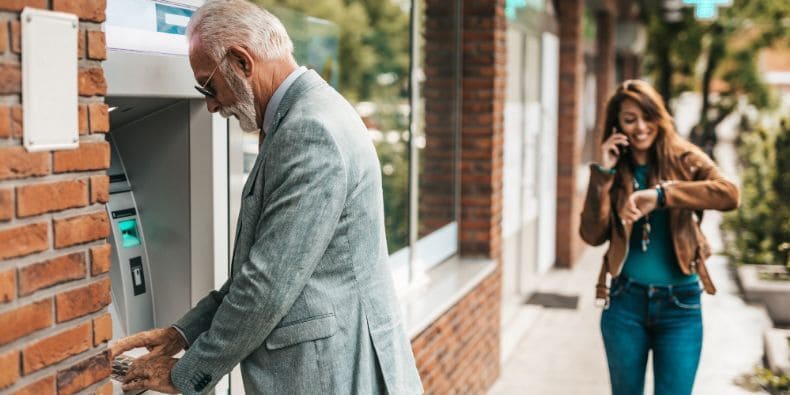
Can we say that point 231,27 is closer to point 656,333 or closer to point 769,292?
point 656,333

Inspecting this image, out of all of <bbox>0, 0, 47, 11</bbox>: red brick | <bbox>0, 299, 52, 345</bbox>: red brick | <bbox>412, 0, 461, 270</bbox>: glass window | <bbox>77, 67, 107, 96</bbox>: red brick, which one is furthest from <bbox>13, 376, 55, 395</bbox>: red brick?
<bbox>412, 0, 461, 270</bbox>: glass window

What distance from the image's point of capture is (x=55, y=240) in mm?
1932

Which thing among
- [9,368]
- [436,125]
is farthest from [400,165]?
[9,368]

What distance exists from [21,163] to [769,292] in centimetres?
789

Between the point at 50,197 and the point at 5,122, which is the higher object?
the point at 5,122

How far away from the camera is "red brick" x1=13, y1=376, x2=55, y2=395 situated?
1.85 metres

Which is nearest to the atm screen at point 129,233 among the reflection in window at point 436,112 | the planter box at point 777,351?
the reflection in window at point 436,112

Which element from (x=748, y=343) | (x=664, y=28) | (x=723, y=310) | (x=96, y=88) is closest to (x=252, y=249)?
(x=96, y=88)

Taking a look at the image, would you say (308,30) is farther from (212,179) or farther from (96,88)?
(96,88)

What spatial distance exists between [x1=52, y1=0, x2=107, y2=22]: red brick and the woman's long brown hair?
247 cm

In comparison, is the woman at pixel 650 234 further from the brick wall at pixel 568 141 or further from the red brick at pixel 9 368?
the brick wall at pixel 568 141

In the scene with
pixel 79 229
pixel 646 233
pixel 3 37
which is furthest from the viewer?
pixel 646 233

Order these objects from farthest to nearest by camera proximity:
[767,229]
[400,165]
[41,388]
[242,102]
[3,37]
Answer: [767,229] → [400,165] → [242,102] → [41,388] → [3,37]

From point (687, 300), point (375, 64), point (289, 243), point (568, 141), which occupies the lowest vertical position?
point (687, 300)
